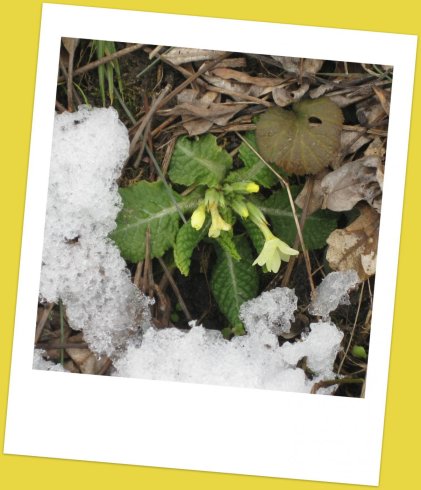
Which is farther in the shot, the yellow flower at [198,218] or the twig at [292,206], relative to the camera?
the twig at [292,206]

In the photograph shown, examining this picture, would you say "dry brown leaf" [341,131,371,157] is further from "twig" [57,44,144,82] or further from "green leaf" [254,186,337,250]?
"twig" [57,44,144,82]

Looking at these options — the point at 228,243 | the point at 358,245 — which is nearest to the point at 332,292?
the point at 358,245

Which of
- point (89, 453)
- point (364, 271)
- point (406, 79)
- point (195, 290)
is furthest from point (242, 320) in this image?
point (406, 79)

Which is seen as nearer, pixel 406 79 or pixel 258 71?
pixel 406 79

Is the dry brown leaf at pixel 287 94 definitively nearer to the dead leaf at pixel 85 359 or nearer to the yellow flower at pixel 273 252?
the yellow flower at pixel 273 252

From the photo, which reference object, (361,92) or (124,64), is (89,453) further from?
(361,92)

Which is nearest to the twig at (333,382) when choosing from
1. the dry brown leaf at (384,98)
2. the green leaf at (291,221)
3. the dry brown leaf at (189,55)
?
the green leaf at (291,221)
